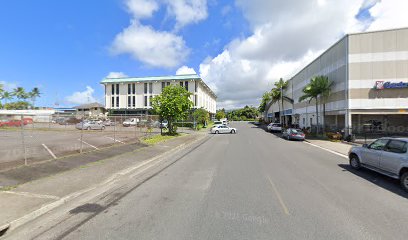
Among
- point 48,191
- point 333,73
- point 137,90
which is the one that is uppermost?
point 137,90

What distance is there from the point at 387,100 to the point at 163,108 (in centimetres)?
2415

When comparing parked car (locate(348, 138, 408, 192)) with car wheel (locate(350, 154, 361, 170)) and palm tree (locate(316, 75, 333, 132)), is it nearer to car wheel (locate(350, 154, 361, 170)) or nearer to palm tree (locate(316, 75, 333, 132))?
car wheel (locate(350, 154, 361, 170))

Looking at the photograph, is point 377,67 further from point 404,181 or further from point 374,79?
point 404,181

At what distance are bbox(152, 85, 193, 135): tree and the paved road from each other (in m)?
18.5

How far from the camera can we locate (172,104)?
2697 centimetres

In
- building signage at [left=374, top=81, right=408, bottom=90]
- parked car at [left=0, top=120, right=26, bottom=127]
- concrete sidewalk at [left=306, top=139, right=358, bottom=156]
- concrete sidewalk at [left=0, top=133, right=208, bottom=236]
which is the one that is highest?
building signage at [left=374, top=81, right=408, bottom=90]

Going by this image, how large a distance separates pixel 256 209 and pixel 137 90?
68.6 m

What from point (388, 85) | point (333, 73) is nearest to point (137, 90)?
point (333, 73)

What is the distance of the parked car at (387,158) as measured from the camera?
7508 millimetres

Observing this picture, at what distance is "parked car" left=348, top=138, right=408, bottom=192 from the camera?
7508mm

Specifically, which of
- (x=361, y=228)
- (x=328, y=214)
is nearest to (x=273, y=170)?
(x=328, y=214)

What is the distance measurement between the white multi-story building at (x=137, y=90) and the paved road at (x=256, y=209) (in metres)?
57.2

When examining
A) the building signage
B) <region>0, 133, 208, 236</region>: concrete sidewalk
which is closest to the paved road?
<region>0, 133, 208, 236</region>: concrete sidewalk

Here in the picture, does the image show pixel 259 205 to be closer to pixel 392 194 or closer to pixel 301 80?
pixel 392 194
